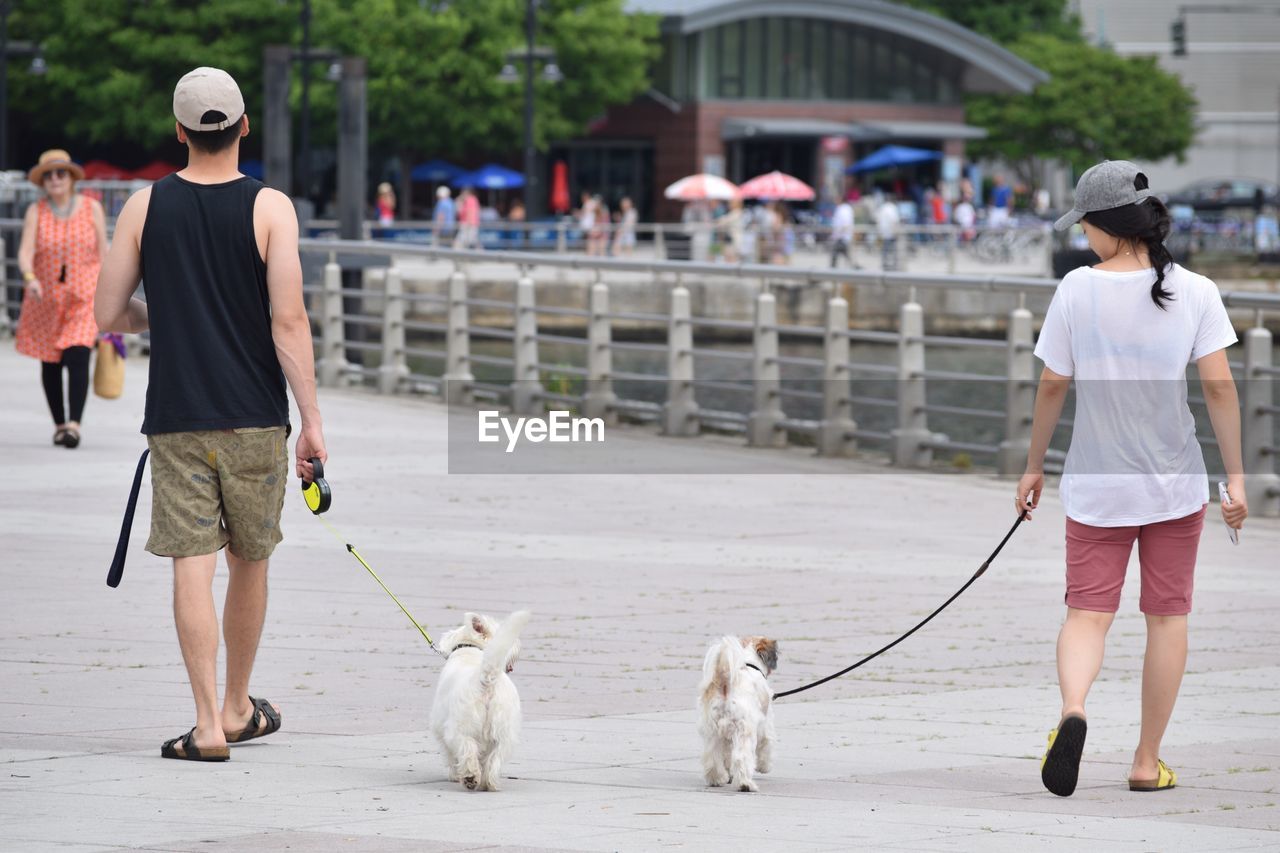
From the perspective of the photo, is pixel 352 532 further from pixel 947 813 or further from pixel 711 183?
pixel 711 183

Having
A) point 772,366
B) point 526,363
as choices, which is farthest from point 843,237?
point 772,366

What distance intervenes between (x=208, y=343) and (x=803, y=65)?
6093 cm

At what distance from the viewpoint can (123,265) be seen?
5672mm

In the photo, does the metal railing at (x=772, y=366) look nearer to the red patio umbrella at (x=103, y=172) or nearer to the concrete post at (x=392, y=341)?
the concrete post at (x=392, y=341)

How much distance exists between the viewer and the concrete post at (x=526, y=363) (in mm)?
16938

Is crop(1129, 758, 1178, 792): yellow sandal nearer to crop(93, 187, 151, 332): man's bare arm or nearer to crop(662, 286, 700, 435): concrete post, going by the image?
crop(93, 187, 151, 332): man's bare arm

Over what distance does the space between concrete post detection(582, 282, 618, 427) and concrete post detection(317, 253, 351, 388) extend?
11.7ft

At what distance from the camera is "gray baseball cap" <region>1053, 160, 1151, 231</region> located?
5504 mm

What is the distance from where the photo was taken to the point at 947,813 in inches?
204

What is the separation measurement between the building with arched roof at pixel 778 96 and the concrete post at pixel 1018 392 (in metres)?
47.6

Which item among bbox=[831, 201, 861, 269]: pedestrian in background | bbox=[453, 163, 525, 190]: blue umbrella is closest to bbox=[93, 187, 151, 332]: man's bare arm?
bbox=[831, 201, 861, 269]: pedestrian in background

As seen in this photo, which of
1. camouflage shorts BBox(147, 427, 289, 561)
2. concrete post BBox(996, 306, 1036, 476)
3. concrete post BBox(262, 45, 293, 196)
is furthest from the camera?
concrete post BBox(262, 45, 293, 196)

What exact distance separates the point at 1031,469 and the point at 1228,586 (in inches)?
161

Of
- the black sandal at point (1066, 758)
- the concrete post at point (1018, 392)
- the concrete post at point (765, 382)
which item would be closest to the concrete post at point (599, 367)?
the concrete post at point (765, 382)
